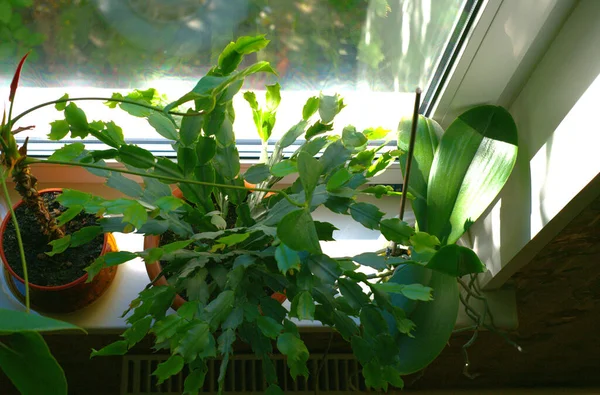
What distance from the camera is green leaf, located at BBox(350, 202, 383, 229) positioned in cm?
115

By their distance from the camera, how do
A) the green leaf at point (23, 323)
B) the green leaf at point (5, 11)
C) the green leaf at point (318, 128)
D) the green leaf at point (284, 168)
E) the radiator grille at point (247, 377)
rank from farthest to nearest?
the radiator grille at point (247, 377) < the green leaf at point (5, 11) < the green leaf at point (318, 128) < the green leaf at point (284, 168) < the green leaf at point (23, 323)

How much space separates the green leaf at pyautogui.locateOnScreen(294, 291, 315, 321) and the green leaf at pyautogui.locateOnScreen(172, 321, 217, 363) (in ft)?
0.49

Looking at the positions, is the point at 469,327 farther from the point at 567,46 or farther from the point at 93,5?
the point at 93,5

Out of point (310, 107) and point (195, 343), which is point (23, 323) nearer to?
point (195, 343)

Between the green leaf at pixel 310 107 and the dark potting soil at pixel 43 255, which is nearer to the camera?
the green leaf at pixel 310 107

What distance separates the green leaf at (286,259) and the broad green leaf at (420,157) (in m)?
0.47

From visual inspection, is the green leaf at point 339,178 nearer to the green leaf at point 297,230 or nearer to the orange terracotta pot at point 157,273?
the green leaf at point 297,230

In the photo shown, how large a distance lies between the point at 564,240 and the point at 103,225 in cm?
87

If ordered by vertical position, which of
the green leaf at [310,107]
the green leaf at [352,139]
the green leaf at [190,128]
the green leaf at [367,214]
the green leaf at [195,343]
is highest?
the green leaf at [310,107]

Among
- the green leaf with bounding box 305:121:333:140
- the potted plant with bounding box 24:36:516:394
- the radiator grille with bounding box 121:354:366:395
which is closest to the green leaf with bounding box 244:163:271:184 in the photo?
the potted plant with bounding box 24:36:516:394

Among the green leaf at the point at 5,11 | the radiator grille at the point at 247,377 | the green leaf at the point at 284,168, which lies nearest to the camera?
the green leaf at the point at 284,168

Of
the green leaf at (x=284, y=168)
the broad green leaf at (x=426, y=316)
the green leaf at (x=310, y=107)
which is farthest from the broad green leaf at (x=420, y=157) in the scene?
the green leaf at (x=284, y=168)

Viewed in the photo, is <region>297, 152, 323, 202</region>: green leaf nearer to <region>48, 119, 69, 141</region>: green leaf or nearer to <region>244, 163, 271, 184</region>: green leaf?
<region>244, 163, 271, 184</region>: green leaf

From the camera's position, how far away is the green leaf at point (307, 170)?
956 mm
